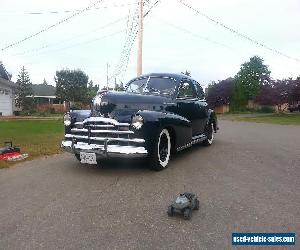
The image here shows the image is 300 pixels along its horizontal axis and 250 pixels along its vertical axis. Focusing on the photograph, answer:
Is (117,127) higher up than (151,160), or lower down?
higher up

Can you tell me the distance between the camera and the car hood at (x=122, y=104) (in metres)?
6.60

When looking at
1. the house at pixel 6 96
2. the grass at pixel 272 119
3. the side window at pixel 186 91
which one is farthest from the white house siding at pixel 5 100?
the side window at pixel 186 91

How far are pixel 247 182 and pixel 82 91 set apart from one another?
51907 mm

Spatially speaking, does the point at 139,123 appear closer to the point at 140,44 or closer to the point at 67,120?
the point at 67,120

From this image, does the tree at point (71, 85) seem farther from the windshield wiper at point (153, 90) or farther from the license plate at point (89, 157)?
the license plate at point (89, 157)

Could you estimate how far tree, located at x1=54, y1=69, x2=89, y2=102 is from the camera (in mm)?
54844

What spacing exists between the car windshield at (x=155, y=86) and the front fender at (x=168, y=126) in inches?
30.3

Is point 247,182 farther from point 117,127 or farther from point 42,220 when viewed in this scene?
point 42,220

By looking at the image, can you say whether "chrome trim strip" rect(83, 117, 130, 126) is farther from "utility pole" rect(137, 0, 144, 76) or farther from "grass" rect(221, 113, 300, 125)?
"grass" rect(221, 113, 300, 125)

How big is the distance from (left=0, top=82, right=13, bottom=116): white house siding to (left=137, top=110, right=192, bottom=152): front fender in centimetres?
3004

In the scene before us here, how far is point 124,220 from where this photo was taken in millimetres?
3980

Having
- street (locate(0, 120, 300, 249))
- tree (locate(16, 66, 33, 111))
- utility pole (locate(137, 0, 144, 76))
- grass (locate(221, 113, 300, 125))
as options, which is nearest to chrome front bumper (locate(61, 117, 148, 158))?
street (locate(0, 120, 300, 249))

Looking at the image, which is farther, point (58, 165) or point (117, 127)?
point (58, 165)

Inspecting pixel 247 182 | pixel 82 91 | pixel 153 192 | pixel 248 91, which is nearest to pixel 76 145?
pixel 153 192
